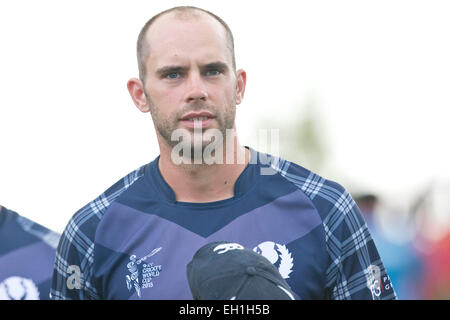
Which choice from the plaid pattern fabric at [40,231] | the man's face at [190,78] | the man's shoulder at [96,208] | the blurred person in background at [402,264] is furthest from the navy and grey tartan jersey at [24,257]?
the blurred person in background at [402,264]

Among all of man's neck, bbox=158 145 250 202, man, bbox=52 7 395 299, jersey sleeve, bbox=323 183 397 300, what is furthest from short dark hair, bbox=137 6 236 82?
jersey sleeve, bbox=323 183 397 300

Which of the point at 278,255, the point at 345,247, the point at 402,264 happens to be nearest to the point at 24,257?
the point at 278,255

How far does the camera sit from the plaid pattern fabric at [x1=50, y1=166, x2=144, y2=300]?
3686 millimetres

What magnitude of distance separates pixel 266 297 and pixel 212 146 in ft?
4.25

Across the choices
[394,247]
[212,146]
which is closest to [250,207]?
[212,146]

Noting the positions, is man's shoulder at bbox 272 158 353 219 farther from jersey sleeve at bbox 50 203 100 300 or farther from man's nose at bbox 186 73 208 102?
jersey sleeve at bbox 50 203 100 300

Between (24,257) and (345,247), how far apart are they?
2.23 metres

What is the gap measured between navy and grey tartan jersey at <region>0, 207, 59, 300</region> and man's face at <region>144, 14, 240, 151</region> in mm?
1266

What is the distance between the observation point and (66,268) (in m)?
3.77

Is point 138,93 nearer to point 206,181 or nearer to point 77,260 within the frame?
point 206,181

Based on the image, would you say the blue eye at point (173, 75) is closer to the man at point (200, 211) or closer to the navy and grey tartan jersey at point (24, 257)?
the man at point (200, 211)

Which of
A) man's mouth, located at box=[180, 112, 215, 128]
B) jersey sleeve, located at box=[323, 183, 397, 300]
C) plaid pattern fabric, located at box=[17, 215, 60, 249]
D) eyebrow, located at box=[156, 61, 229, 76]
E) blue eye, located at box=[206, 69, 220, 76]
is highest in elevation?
eyebrow, located at box=[156, 61, 229, 76]

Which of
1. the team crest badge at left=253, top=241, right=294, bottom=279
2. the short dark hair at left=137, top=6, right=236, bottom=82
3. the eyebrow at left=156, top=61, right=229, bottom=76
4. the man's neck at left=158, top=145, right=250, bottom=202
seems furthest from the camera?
the short dark hair at left=137, top=6, right=236, bottom=82
